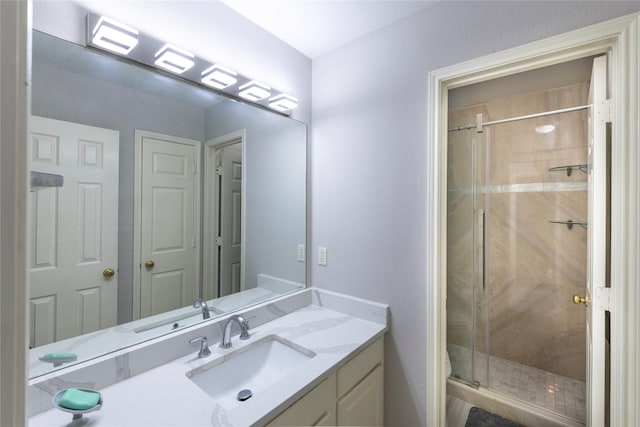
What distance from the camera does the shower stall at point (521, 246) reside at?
1.75 m

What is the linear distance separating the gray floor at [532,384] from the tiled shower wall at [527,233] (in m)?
0.06

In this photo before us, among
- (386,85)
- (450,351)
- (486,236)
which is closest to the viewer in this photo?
(386,85)

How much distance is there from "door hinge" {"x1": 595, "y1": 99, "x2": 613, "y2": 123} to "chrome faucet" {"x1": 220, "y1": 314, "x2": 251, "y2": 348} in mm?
1667

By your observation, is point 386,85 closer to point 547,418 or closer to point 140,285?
point 140,285

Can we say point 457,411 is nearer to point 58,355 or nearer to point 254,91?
point 58,355

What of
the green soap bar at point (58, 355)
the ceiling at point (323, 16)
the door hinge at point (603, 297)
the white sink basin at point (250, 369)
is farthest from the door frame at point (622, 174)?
the green soap bar at point (58, 355)

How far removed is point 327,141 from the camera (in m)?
1.75

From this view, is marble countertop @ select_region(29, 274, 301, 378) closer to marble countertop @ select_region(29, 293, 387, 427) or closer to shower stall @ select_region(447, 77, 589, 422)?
marble countertop @ select_region(29, 293, 387, 427)

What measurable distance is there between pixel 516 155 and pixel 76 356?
2.76 m

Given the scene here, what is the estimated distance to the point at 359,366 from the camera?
4.32ft

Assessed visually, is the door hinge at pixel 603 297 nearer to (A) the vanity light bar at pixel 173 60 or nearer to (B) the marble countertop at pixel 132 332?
(B) the marble countertop at pixel 132 332

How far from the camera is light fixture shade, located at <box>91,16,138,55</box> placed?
979 mm

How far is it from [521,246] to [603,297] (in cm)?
127

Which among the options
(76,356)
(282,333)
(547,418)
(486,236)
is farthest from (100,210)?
(547,418)
